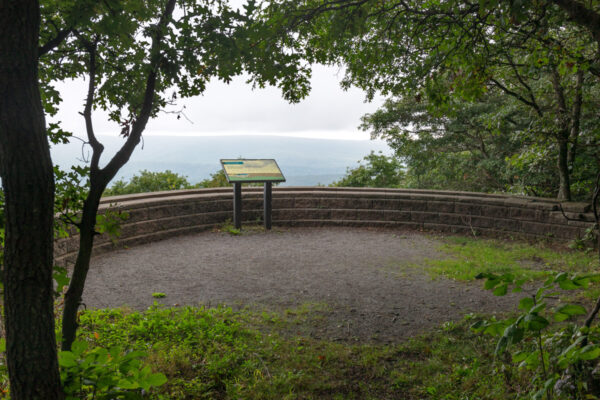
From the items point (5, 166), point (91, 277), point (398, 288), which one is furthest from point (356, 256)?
point (5, 166)

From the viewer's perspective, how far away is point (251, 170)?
10.1 m

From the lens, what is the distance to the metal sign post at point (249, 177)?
979cm

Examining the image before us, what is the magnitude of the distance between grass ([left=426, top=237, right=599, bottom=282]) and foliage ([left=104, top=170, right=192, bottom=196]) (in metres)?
7.34

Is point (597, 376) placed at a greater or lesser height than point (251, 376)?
greater

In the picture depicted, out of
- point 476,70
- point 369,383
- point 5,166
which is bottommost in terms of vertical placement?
point 369,383

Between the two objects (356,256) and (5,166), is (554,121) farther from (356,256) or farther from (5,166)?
(5,166)

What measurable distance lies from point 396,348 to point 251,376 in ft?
5.03

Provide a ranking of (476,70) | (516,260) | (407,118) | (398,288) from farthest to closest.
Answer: (407,118) < (516,260) < (398,288) < (476,70)

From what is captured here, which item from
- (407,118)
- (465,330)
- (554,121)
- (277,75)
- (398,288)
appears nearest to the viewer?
(277,75)

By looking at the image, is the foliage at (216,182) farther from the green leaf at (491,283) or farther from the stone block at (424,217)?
the green leaf at (491,283)

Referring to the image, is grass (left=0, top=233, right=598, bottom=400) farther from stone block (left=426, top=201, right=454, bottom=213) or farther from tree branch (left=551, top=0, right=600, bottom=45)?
stone block (left=426, top=201, right=454, bottom=213)

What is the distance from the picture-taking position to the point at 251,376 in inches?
151

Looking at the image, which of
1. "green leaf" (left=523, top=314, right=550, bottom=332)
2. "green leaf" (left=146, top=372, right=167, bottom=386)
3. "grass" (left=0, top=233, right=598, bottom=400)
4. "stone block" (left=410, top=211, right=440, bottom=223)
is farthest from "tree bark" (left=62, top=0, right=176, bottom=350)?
"stone block" (left=410, top=211, right=440, bottom=223)

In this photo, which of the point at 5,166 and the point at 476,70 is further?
the point at 476,70
